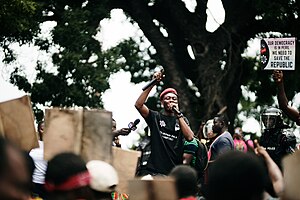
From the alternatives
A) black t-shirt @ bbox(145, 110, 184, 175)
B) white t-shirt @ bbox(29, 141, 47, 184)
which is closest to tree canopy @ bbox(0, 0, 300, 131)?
A: black t-shirt @ bbox(145, 110, 184, 175)

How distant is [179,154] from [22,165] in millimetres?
6208

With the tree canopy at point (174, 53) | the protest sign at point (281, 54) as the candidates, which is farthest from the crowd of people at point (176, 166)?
the tree canopy at point (174, 53)

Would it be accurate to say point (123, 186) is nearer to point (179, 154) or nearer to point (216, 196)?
point (216, 196)

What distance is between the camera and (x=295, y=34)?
70.6 ft

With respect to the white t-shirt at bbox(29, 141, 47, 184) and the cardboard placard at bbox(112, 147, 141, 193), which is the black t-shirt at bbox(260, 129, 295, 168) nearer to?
the white t-shirt at bbox(29, 141, 47, 184)

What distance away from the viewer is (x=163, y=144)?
381 inches

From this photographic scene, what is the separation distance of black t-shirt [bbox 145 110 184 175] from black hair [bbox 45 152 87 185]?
502cm

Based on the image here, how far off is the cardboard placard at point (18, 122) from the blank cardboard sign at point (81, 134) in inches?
8.3

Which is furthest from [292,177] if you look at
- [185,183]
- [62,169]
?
[185,183]

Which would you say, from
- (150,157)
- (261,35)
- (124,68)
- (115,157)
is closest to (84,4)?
(124,68)

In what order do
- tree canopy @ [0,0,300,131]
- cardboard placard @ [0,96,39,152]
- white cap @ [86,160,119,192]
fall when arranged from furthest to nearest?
tree canopy @ [0,0,300,131] < cardboard placard @ [0,96,39,152] < white cap @ [86,160,119,192]

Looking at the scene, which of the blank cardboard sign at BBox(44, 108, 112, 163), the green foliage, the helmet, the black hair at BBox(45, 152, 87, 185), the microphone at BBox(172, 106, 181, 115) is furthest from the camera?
the green foliage

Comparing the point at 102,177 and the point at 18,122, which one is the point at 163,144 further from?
the point at 102,177

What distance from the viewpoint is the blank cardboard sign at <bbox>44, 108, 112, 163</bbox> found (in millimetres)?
5516
